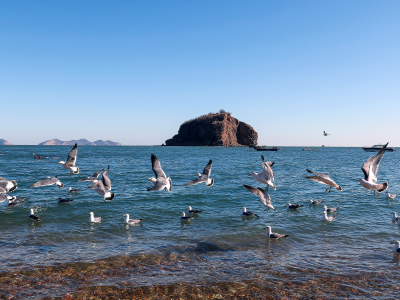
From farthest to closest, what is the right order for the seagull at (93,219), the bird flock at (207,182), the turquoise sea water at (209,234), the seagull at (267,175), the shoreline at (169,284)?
the seagull at (93,219) → the seagull at (267,175) → the bird flock at (207,182) → the turquoise sea water at (209,234) → the shoreline at (169,284)

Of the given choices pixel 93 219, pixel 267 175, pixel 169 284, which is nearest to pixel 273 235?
pixel 267 175

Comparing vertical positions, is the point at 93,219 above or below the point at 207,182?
below

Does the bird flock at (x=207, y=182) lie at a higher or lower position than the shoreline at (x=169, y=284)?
higher

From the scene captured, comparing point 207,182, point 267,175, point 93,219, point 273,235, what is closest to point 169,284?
point 207,182

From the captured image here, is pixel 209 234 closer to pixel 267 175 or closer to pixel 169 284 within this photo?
pixel 267 175

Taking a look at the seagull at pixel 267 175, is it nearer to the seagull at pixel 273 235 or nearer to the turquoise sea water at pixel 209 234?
the turquoise sea water at pixel 209 234

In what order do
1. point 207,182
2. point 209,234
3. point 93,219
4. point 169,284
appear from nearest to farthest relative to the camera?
point 169,284
point 207,182
point 209,234
point 93,219

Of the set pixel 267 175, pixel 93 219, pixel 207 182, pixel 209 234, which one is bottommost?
pixel 209 234

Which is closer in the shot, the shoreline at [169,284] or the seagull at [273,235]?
the shoreline at [169,284]

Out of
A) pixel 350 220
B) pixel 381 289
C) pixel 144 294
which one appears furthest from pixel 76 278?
pixel 350 220

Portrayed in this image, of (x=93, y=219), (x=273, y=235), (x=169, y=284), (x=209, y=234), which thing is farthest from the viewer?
(x=93, y=219)

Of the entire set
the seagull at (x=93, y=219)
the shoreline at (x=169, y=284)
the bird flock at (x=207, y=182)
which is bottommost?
the shoreline at (x=169, y=284)

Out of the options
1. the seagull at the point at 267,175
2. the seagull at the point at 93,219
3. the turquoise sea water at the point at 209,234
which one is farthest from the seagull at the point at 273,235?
the seagull at the point at 93,219

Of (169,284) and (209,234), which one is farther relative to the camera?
(209,234)
